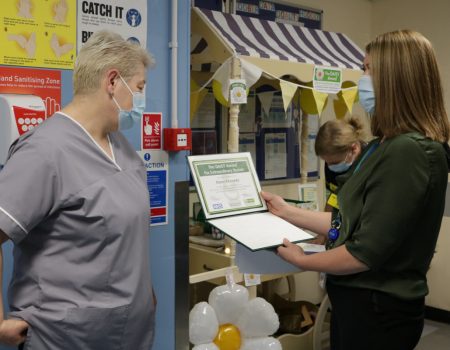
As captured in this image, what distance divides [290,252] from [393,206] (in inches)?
14.9

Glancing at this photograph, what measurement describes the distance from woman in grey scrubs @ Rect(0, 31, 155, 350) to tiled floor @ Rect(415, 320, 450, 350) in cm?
278

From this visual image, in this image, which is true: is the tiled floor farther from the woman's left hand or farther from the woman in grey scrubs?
the woman in grey scrubs

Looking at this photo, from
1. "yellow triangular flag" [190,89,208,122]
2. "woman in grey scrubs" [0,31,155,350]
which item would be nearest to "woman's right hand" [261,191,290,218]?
"woman in grey scrubs" [0,31,155,350]

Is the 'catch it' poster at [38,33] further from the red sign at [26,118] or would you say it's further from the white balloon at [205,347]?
the white balloon at [205,347]

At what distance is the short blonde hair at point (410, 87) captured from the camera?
4.46 feet

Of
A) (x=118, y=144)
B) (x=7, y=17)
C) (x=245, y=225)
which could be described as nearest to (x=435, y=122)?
(x=245, y=225)

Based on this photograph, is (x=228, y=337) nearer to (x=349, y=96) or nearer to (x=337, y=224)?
(x=337, y=224)

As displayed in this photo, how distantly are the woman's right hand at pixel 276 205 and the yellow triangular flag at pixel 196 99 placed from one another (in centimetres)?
120

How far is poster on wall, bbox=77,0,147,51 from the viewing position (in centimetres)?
180

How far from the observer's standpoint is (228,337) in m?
2.57

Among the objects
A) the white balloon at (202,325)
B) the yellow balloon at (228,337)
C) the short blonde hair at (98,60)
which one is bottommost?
the yellow balloon at (228,337)

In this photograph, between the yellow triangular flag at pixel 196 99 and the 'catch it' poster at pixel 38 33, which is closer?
the 'catch it' poster at pixel 38 33

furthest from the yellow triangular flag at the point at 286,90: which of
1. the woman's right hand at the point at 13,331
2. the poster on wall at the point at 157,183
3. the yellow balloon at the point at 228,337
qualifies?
the woman's right hand at the point at 13,331

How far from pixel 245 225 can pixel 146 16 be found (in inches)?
34.3
